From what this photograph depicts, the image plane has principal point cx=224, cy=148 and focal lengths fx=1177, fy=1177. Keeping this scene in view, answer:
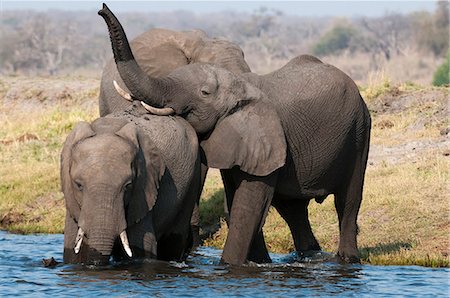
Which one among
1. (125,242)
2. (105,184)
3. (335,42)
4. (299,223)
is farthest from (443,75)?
(335,42)

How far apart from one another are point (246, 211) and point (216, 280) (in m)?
0.79

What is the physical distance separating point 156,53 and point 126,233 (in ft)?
13.5

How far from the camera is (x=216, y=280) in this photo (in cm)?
983

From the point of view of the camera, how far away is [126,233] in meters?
9.10

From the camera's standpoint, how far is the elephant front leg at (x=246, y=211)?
10328 millimetres

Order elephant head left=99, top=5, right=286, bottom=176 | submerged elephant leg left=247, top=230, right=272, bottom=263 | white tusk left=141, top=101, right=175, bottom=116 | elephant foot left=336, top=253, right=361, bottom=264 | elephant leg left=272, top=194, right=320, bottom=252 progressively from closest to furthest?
white tusk left=141, top=101, right=175, bottom=116
elephant head left=99, top=5, right=286, bottom=176
submerged elephant leg left=247, top=230, right=272, bottom=263
elephant foot left=336, top=253, right=361, bottom=264
elephant leg left=272, top=194, right=320, bottom=252

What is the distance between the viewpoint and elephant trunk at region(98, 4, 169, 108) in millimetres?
9250

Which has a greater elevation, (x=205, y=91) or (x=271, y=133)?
(x=205, y=91)

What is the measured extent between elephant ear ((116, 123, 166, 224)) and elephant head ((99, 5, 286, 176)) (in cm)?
Answer: 47

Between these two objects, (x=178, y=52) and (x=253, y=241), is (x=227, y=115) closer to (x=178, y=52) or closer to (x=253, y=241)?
(x=253, y=241)

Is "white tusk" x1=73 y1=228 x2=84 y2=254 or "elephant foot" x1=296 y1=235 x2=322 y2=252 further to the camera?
"elephant foot" x1=296 y1=235 x2=322 y2=252

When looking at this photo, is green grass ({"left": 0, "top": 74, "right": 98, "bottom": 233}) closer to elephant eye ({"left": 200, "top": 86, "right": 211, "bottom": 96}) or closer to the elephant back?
the elephant back

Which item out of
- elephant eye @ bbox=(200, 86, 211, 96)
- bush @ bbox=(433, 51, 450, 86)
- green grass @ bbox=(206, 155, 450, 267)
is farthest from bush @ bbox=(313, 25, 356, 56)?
elephant eye @ bbox=(200, 86, 211, 96)

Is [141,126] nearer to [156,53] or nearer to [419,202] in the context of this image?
[156,53]
